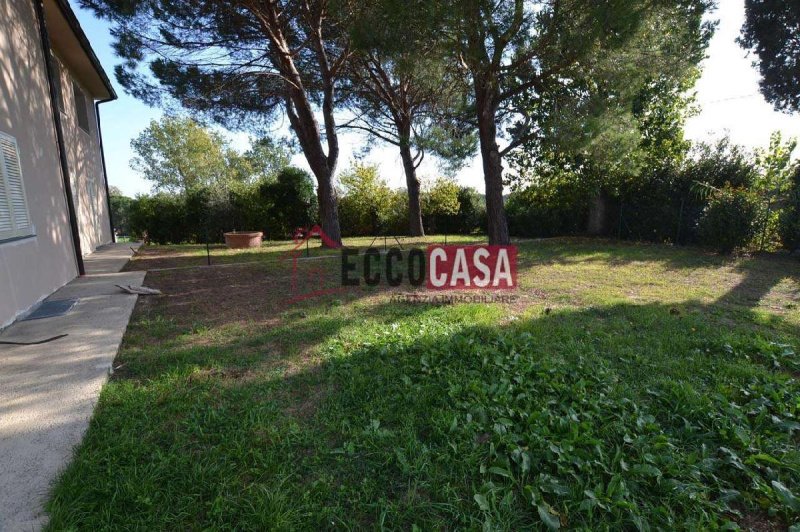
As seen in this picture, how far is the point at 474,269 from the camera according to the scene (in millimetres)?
7082

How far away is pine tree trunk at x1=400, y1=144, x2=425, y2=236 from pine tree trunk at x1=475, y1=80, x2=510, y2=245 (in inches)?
256

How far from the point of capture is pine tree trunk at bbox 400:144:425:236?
48.9 feet

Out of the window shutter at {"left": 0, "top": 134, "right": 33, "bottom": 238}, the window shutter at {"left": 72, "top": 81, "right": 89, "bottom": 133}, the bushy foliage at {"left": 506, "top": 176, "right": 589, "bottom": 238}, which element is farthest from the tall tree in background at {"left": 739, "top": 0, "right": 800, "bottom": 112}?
the window shutter at {"left": 72, "top": 81, "right": 89, "bottom": 133}

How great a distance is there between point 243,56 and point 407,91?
236 inches

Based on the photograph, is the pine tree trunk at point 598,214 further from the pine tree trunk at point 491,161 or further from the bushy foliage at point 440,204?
the bushy foliage at point 440,204

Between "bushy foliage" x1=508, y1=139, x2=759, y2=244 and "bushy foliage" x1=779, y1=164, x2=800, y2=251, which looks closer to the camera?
"bushy foliage" x1=779, y1=164, x2=800, y2=251

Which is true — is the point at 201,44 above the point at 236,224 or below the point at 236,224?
above

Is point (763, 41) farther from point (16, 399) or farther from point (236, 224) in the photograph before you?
point (236, 224)

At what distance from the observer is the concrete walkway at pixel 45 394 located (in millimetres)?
1579

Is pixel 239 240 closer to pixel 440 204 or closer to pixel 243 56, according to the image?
pixel 243 56

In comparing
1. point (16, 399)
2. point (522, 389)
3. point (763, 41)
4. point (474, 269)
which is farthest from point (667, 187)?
point (16, 399)

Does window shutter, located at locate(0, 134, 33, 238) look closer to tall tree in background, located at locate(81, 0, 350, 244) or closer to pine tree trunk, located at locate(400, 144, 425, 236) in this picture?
tall tree in background, located at locate(81, 0, 350, 244)

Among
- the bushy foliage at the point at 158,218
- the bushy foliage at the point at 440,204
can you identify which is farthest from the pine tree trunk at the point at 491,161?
the bushy foliage at the point at 158,218

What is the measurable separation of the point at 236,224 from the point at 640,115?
1466 cm
